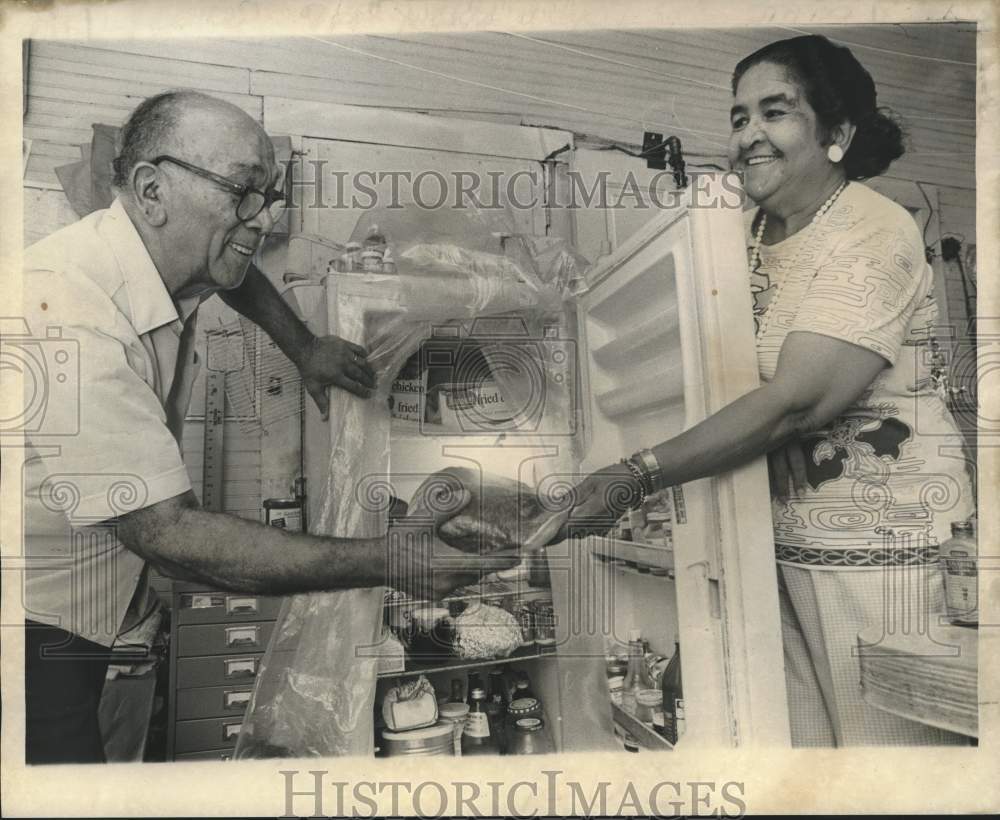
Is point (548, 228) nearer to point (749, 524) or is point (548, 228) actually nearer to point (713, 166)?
point (713, 166)

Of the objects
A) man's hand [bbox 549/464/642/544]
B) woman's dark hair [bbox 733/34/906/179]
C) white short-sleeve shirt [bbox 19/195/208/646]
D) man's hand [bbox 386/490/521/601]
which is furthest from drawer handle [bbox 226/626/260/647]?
woman's dark hair [bbox 733/34/906/179]

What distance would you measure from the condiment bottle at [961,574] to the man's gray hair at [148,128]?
6.82 feet

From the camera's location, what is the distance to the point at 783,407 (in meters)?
1.55

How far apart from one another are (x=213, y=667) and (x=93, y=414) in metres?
0.66

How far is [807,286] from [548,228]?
66cm

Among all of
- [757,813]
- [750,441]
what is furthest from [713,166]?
Result: [757,813]

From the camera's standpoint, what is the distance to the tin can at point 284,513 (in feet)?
5.68

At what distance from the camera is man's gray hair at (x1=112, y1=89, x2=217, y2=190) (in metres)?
1.66

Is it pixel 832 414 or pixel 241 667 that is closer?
pixel 832 414

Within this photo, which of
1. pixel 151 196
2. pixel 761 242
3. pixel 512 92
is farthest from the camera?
pixel 512 92

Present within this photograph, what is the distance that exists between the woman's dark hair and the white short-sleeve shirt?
1546mm

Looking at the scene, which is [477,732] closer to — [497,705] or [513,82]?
[497,705]

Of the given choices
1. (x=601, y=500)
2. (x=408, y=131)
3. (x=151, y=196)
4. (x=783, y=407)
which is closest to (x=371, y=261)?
(x=408, y=131)

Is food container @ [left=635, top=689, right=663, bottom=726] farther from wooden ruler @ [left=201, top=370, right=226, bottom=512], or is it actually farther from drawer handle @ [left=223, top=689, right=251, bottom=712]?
wooden ruler @ [left=201, top=370, right=226, bottom=512]
